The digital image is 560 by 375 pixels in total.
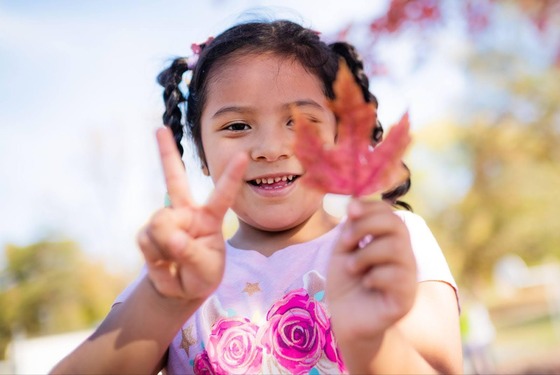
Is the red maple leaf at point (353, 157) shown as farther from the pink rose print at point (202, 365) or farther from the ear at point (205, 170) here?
the ear at point (205, 170)

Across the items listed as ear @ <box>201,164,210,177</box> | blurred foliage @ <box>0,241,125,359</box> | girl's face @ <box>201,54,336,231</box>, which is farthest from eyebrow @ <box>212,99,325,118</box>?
blurred foliage @ <box>0,241,125,359</box>

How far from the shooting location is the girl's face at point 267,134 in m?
1.53

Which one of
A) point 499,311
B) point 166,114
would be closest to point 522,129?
point 499,311

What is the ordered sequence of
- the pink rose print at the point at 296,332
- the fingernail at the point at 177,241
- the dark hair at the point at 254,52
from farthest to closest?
the dark hair at the point at 254,52 < the pink rose print at the point at 296,332 < the fingernail at the point at 177,241

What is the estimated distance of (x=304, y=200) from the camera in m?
1.58

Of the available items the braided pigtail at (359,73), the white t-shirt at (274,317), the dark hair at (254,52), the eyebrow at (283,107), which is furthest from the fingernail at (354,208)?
the braided pigtail at (359,73)

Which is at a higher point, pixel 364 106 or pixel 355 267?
pixel 364 106

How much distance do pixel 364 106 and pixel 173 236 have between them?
0.37 meters

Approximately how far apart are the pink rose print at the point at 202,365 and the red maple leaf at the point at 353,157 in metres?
0.72

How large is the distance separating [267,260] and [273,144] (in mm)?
292

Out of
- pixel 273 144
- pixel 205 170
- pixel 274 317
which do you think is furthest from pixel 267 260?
pixel 205 170

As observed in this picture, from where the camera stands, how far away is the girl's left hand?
898 millimetres

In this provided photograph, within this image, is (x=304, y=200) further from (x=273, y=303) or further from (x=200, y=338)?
(x=200, y=338)

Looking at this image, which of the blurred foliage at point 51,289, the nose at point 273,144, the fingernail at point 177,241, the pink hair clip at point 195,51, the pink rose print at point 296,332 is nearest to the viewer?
the fingernail at point 177,241
